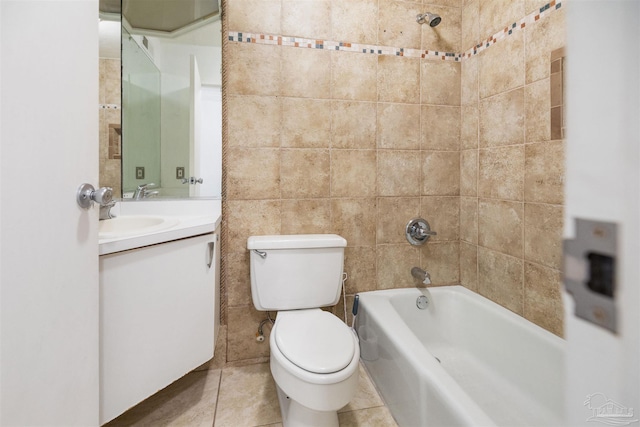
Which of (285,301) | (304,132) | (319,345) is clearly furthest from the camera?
(304,132)

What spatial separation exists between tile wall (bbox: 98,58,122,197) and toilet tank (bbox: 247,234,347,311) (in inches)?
29.5

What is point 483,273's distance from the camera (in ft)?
5.80

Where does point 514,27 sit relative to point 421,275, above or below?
above

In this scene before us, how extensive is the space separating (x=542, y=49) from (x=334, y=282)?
55.1 inches

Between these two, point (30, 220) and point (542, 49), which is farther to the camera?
point (542, 49)

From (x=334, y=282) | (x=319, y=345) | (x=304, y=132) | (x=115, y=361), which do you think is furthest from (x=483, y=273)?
(x=115, y=361)

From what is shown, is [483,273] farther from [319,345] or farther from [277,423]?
[277,423]

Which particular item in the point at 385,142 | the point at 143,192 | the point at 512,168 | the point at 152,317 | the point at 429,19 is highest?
the point at 429,19

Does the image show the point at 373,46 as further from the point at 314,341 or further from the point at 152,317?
the point at 152,317

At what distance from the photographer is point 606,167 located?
7.2 inches

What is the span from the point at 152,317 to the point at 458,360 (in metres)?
1.46

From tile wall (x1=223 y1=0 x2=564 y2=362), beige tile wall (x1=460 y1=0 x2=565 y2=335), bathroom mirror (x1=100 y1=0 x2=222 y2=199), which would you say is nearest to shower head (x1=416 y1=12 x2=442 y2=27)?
tile wall (x1=223 y1=0 x2=564 y2=362)

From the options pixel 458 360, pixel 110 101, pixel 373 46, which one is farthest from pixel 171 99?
pixel 458 360

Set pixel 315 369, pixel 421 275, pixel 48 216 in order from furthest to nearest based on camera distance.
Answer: pixel 421 275, pixel 315 369, pixel 48 216
